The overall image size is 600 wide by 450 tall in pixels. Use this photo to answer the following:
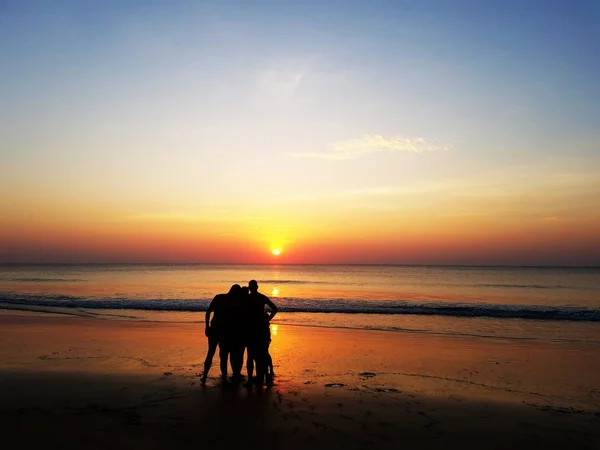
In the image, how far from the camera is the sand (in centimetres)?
645

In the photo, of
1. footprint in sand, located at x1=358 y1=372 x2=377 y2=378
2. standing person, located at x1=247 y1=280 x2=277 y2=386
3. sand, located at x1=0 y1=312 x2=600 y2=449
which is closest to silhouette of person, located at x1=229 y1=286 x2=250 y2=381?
standing person, located at x1=247 y1=280 x2=277 y2=386

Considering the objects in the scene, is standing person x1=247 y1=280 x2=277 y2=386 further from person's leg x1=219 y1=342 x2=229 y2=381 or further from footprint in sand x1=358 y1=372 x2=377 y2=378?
footprint in sand x1=358 y1=372 x2=377 y2=378

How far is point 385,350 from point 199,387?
6.67 m

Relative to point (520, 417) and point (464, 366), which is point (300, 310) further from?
point (520, 417)

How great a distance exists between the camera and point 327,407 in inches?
307

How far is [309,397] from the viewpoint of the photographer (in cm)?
838

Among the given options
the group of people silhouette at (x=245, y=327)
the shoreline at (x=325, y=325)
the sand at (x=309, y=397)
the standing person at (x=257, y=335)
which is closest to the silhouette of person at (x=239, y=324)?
the group of people silhouette at (x=245, y=327)

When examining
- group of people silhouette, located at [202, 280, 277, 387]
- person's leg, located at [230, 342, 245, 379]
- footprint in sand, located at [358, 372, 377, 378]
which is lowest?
footprint in sand, located at [358, 372, 377, 378]

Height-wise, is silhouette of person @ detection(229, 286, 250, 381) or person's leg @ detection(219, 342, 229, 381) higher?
silhouette of person @ detection(229, 286, 250, 381)

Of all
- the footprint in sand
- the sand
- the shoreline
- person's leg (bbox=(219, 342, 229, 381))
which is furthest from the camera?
the shoreline

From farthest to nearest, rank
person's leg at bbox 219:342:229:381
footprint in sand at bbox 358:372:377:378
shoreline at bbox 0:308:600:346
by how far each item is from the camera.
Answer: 1. shoreline at bbox 0:308:600:346
2. footprint in sand at bbox 358:372:377:378
3. person's leg at bbox 219:342:229:381

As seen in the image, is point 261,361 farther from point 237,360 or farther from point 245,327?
Result: point 245,327

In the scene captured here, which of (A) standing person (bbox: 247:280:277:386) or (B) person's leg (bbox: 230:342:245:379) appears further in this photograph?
(B) person's leg (bbox: 230:342:245:379)

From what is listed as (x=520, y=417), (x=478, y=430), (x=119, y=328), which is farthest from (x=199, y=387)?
(x=119, y=328)
